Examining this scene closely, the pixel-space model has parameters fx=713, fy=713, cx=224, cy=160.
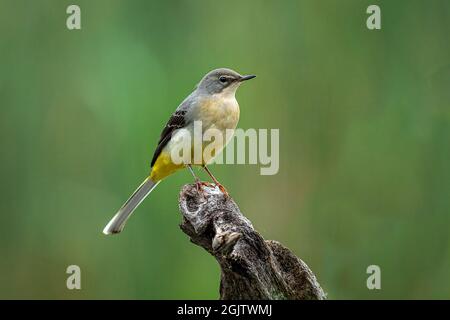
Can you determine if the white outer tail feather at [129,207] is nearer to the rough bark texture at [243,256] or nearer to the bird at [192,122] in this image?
the bird at [192,122]

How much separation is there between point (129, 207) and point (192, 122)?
3.26 feet

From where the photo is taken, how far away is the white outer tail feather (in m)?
6.37

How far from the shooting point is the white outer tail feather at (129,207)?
637cm

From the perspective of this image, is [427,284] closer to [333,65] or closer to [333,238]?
[333,238]

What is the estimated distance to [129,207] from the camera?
255 inches

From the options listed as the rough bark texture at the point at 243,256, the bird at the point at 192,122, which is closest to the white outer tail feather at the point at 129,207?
the bird at the point at 192,122

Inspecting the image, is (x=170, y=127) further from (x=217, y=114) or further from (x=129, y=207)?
(x=129, y=207)

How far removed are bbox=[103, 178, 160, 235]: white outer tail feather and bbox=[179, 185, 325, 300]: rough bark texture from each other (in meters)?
1.74

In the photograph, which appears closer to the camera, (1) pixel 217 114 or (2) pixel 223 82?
(1) pixel 217 114

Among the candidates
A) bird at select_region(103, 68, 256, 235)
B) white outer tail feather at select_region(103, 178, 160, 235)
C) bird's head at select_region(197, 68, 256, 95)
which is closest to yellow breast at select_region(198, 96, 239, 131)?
bird at select_region(103, 68, 256, 235)

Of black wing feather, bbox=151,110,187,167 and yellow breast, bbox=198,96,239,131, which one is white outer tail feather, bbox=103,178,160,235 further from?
yellow breast, bbox=198,96,239,131

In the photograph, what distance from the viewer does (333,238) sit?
734 centimetres

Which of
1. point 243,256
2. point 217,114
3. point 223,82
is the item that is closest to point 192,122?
point 217,114

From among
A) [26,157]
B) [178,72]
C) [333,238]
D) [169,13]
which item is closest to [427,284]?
[333,238]
